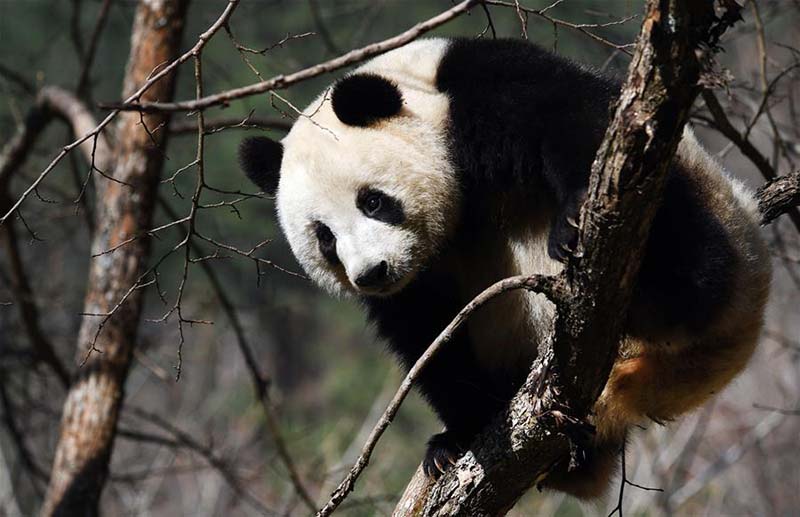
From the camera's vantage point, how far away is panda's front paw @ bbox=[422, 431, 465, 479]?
3295mm

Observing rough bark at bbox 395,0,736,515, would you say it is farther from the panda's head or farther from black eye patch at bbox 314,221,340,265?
black eye patch at bbox 314,221,340,265

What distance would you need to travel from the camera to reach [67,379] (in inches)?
226

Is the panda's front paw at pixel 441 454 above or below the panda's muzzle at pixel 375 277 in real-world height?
below

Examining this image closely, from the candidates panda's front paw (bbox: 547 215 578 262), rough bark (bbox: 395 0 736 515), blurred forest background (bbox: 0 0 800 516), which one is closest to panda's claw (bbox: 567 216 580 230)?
panda's front paw (bbox: 547 215 578 262)

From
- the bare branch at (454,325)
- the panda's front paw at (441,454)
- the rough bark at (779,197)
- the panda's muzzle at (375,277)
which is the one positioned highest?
the panda's muzzle at (375,277)

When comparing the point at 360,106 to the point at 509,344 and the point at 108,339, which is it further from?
the point at 108,339

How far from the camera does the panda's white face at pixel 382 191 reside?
330cm

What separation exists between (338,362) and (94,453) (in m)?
13.0

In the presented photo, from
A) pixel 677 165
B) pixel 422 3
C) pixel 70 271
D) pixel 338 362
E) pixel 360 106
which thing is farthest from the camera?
pixel 338 362

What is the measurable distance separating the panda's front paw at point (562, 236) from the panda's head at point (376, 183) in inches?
27.3

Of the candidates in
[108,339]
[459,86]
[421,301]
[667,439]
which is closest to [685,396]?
[421,301]

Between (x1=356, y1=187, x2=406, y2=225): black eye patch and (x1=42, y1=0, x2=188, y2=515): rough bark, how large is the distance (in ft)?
5.91

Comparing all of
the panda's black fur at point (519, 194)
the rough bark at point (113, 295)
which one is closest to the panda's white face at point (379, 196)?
the panda's black fur at point (519, 194)

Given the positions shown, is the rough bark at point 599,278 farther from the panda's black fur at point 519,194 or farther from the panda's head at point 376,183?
the panda's head at point 376,183
